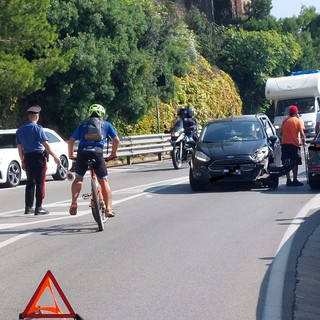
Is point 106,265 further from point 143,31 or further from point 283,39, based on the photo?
point 283,39

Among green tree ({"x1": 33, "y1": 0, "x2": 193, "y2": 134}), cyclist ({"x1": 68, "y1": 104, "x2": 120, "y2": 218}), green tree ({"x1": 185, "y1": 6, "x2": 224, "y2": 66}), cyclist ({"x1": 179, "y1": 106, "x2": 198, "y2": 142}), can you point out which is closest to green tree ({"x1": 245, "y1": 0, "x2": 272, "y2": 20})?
green tree ({"x1": 185, "y1": 6, "x2": 224, "y2": 66})

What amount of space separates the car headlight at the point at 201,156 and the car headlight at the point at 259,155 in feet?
3.06

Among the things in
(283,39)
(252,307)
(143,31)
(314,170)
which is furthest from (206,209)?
(283,39)

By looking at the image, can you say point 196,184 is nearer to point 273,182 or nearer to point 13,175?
point 273,182

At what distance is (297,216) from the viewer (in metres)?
14.6

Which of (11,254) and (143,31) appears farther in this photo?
(143,31)

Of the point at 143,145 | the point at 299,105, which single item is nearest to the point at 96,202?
the point at 143,145

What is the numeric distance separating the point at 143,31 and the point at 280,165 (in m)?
17.1

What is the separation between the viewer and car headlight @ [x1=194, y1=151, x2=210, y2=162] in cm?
1893

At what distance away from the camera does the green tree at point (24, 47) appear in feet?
84.8

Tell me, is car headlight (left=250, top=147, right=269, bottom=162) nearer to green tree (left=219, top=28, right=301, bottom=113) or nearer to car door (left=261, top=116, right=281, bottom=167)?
car door (left=261, top=116, right=281, bottom=167)

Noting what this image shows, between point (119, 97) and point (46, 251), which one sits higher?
point (119, 97)

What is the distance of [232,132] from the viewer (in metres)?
20.1

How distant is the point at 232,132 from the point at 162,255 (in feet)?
30.6
